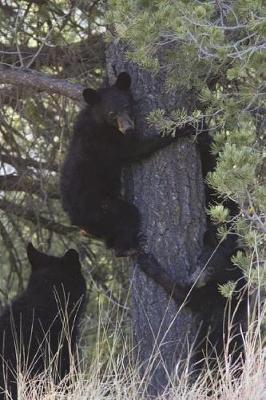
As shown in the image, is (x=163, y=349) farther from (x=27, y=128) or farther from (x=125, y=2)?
(x=27, y=128)

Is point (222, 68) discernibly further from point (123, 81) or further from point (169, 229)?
point (169, 229)

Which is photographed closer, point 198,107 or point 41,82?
point 198,107

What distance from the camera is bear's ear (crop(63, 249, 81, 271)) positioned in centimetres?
755

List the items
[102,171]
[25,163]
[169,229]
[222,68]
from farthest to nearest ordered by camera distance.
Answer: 1. [25,163]
2. [102,171]
3. [169,229]
4. [222,68]

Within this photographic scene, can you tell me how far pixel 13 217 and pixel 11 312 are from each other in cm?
364

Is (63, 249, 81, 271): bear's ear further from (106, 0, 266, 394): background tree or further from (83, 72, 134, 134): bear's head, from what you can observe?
(83, 72, 134, 134): bear's head

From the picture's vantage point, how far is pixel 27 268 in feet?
37.6

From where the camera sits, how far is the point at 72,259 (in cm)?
757

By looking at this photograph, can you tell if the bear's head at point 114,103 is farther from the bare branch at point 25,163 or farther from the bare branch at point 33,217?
the bare branch at point 33,217

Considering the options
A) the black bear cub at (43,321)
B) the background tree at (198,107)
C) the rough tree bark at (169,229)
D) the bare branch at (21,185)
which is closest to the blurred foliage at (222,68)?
the background tree at (198,107)

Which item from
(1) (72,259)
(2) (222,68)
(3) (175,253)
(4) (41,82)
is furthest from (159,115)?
(1) (72,259)

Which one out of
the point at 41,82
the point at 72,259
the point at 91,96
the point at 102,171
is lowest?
the point at 72,259

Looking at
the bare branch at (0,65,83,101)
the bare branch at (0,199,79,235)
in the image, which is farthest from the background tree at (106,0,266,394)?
the bare branch at (0,199,79,235)

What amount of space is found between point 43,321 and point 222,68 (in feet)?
7.48
